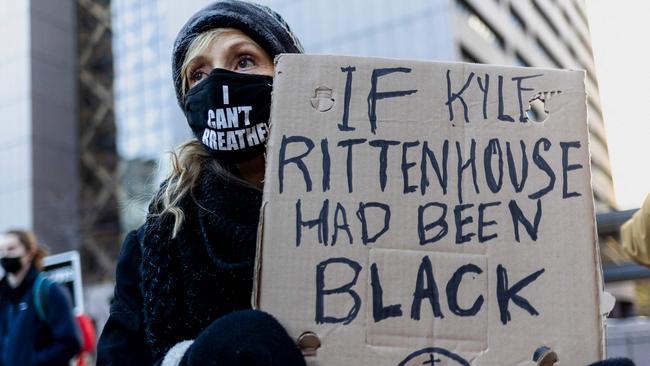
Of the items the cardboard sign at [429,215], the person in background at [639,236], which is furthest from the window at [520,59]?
the cardboard sign at [429,215]

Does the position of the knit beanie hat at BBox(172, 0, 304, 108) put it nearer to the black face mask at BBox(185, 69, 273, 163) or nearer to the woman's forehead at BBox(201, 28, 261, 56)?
the woman's forehead at BBox(201, 28, 261, 56)

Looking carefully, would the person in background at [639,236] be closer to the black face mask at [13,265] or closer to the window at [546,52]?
the black face mask at [13,265]

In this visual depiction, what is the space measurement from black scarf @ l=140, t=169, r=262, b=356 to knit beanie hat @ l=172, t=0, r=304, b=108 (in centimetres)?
34

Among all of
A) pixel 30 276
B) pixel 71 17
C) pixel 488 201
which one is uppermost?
pixel 71 17

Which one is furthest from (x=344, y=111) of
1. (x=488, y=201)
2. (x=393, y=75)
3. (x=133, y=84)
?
(x=133, y=84)

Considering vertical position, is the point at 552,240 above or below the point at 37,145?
below

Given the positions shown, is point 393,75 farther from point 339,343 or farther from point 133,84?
point 133,84

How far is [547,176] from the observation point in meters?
1.36

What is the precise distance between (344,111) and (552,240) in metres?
0.45

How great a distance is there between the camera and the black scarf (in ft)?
5.06

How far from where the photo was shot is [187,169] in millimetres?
1791

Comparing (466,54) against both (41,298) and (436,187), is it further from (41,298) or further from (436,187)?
(436,187)

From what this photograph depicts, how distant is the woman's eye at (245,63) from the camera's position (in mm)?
1741

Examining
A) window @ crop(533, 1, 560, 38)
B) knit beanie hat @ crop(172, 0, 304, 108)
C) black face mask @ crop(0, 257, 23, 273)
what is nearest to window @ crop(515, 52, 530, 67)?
window @ crop(533, 1, 560, 38)
